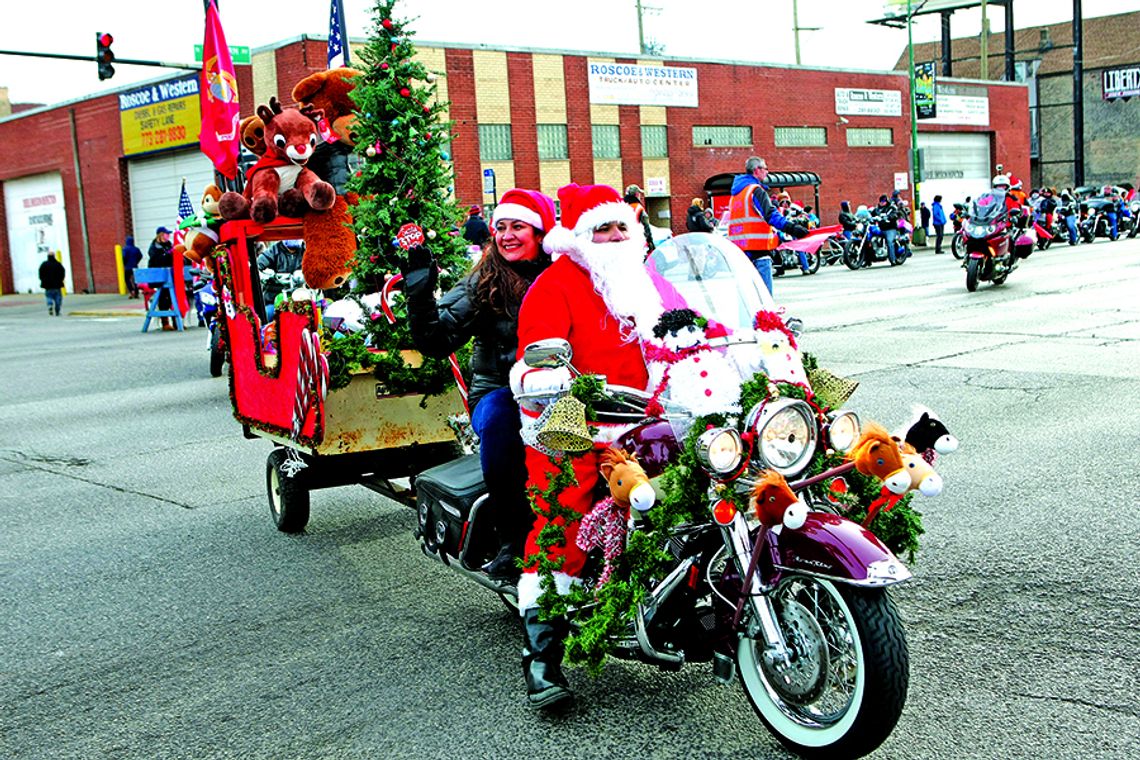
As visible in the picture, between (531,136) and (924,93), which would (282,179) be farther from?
(924,93)

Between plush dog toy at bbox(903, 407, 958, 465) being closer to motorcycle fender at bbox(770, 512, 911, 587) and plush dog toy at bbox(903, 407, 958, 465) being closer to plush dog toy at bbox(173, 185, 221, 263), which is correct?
motorcycle fender at bbox(770, 512, 911, 587)

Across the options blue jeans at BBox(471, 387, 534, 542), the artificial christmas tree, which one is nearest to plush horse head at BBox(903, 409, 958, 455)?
blue jeans at BBox(471, 387, 534, 542)

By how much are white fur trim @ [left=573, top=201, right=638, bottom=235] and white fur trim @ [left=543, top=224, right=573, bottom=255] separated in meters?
0.04

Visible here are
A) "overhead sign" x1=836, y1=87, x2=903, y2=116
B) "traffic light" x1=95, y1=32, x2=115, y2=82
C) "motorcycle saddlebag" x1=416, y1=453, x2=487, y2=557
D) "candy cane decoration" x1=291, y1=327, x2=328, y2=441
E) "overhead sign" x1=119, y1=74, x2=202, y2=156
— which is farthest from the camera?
"overhead sign" x1=836, y1=87, x2=903, y2=116

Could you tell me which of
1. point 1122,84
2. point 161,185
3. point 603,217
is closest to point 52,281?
point 161,185

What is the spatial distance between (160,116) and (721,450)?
3800 centimetres

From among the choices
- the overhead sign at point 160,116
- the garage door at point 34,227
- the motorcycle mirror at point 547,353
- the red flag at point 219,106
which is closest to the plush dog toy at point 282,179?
the red flag at point 219,106

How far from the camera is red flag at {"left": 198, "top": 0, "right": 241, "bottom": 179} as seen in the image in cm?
846

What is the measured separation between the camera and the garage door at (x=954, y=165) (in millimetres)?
53188

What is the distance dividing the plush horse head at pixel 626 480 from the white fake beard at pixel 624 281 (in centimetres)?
43

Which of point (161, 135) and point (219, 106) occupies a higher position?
point (161, 135)

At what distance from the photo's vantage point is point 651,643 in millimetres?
3750

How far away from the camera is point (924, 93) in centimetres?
4403

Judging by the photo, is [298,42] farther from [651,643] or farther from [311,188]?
[651,643]
